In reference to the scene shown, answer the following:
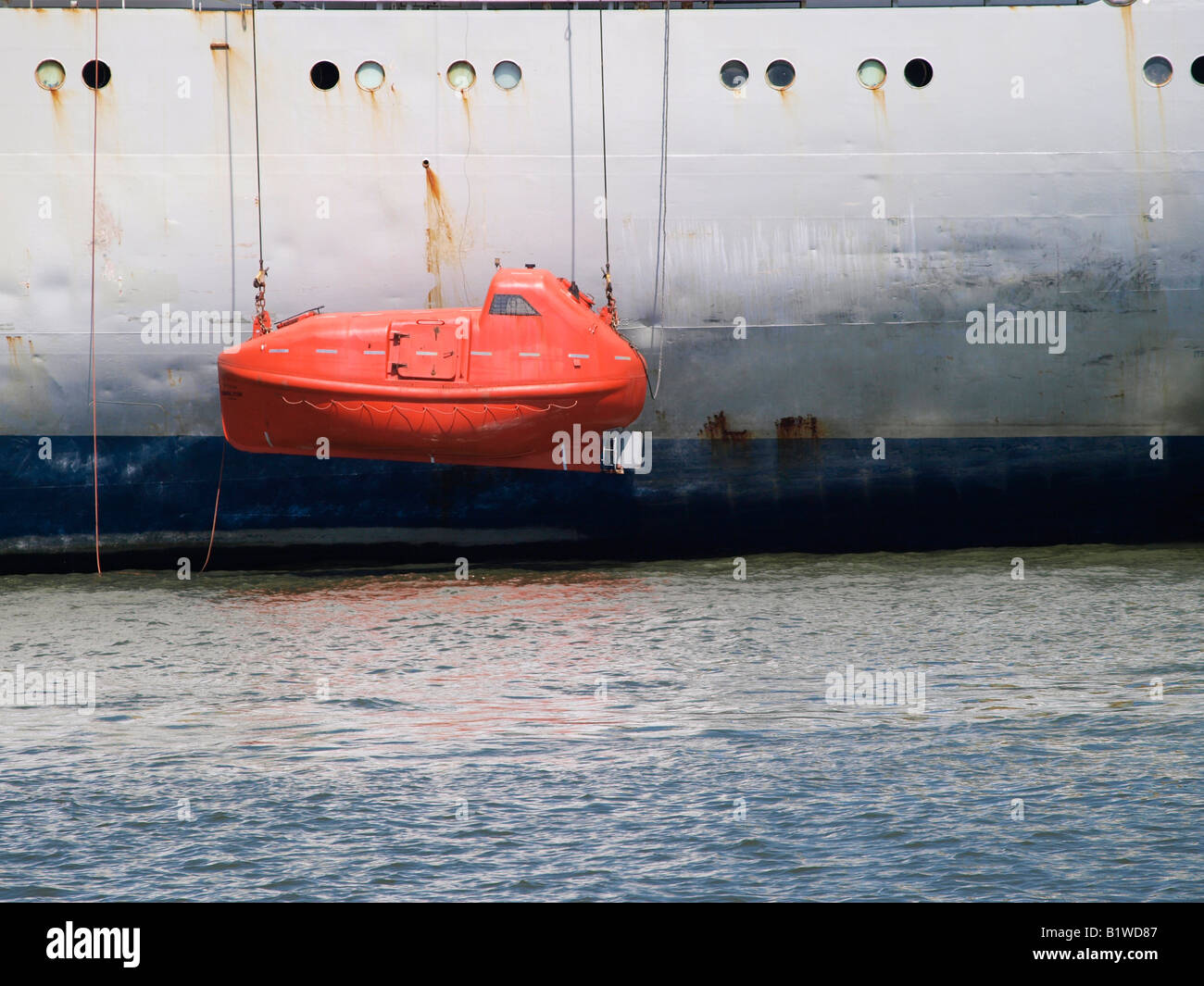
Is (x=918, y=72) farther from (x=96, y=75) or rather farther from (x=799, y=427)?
(x=96, y=75)

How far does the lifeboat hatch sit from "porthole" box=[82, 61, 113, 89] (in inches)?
158

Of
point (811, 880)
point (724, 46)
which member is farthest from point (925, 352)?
point (811, 880)

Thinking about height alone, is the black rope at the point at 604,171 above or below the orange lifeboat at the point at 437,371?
above

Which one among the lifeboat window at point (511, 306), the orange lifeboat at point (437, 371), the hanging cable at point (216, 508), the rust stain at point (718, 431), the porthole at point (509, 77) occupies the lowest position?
the hanging cable at point (216, 508)

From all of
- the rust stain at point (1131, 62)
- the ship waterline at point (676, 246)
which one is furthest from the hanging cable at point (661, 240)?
the rust stain at point (1131, 62)

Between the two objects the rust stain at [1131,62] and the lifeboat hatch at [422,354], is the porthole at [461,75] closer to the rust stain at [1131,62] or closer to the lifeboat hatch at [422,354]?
the lifeboat hatch at [422,354]

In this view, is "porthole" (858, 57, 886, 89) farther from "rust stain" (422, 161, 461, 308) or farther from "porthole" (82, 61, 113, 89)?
"porthole" (82, 61, 113, 89)

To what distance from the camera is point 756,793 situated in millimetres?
6523

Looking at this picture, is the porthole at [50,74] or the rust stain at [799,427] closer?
the porthole at [50,74]

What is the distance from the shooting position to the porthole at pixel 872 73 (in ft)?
43.0

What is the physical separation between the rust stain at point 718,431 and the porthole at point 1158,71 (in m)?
5.58

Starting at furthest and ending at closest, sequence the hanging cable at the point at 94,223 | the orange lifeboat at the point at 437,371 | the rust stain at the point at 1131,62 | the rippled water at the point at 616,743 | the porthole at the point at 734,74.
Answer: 1. the rust stain at the point at 1131,62
2. the porthole at the point at 734,74
3. the hanging cable at the point at 94,223
4. the orange lifeboat at the point at 437,371
5. the rippled water at the point at 616,743

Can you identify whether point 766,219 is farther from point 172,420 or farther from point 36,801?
point 36,801

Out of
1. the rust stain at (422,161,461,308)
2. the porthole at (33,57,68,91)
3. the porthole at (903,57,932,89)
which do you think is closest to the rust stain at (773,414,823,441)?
the porthole at (903,57,932,89)
